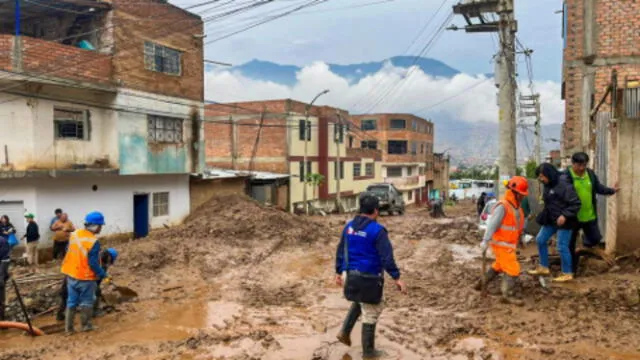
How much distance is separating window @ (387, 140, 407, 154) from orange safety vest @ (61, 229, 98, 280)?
53134 millimetres

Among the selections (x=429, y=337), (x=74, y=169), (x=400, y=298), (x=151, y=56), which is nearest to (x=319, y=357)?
(x=429, y=337)

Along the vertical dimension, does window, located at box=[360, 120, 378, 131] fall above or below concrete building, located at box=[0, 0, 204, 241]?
above

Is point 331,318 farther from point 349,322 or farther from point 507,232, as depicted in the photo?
point 507,232

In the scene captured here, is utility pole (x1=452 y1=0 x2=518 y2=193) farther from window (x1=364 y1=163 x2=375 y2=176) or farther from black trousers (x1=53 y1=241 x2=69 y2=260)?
window (x1=364 y1=163 x2=375 y2=176)

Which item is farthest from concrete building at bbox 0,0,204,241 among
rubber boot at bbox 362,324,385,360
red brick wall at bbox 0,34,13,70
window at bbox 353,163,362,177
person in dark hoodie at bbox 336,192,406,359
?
window at bbox 353,163,362,177

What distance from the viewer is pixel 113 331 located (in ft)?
22.2

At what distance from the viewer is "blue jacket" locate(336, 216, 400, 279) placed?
4891mm

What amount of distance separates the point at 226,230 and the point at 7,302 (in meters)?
9.08

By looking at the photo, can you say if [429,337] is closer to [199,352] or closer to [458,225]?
[199,352]

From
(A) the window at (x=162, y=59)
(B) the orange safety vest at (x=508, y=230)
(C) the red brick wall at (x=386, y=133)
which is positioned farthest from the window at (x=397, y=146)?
(B) the orange safety vest at (x=508, y=230)

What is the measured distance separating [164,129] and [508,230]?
1508 cm

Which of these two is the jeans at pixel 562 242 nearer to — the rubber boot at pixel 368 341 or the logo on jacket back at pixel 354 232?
the rubber boot at pixel 368 341

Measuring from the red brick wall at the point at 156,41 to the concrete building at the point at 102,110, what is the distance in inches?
1.5

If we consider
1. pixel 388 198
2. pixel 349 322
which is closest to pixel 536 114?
pixel 388 198
